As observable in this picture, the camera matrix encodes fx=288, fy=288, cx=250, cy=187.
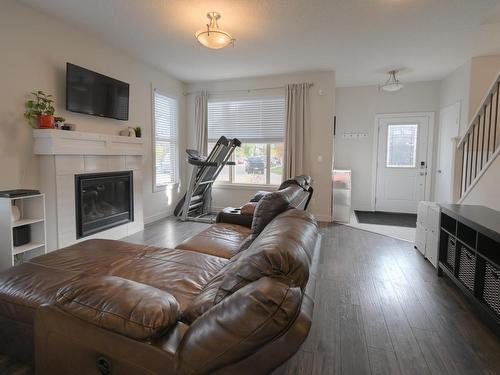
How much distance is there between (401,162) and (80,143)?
237 inches

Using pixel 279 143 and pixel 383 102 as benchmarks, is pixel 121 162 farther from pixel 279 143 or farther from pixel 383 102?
pixel 383 102

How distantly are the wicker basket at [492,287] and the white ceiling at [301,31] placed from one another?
2.61 meters

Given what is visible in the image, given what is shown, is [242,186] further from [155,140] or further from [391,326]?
[391,326]

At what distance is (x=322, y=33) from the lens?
3.67 m

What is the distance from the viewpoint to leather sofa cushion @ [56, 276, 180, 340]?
0.99 meters

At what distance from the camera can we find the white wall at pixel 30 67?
2924mm

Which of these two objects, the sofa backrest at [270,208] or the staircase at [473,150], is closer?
the sofa backrest at [270,208]

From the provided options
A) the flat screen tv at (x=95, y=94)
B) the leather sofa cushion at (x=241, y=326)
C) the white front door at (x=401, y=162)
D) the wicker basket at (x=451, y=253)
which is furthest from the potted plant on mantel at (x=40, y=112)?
the white front door at (x=401, y=162)

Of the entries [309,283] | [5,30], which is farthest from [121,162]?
[309,283]

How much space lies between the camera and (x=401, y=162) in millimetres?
6266

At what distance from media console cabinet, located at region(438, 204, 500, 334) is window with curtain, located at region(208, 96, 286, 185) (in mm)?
3281

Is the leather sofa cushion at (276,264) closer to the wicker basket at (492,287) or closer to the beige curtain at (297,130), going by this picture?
the wicker basket at (492,287)

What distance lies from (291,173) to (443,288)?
10.4ft

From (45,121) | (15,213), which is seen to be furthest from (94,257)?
(45,121)
